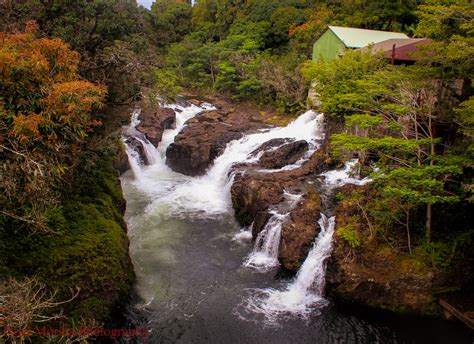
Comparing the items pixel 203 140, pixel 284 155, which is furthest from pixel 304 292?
pixel 203 140

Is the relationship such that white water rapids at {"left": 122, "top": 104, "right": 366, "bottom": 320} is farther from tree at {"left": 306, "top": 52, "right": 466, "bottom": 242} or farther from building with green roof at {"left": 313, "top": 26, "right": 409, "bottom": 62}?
building with green roof at {"left": 313, "top": 26, "right": 409, "bottom": 62}

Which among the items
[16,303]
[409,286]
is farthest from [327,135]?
[16,303]

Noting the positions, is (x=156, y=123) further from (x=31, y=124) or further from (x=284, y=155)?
(x=31, y=124)

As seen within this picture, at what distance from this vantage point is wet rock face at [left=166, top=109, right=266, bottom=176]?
930 inches

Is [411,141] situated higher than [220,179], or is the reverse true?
[411,141]

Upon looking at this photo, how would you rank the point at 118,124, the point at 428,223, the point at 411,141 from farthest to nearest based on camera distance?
the point at 118,124
the point at 428,223
the point at 411,141

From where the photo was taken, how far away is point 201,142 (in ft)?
79.7

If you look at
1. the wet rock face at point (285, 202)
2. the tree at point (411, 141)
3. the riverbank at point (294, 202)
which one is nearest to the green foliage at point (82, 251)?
the wet rock face at point (285, 202)

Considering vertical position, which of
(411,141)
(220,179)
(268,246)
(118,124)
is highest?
(118,124)

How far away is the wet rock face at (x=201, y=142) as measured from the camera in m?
23.6

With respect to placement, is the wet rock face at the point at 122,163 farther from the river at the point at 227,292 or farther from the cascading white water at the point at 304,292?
the cascading white water at the point at 304,292

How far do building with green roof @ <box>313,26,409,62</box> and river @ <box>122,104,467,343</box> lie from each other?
1012 cm

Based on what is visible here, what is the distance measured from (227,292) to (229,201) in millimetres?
7551

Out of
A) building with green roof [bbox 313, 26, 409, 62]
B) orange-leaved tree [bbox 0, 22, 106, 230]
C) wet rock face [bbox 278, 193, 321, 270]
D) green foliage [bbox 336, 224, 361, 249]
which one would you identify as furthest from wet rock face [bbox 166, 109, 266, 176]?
orange-leaved tree [bbox 0, 22, 106, 230]
